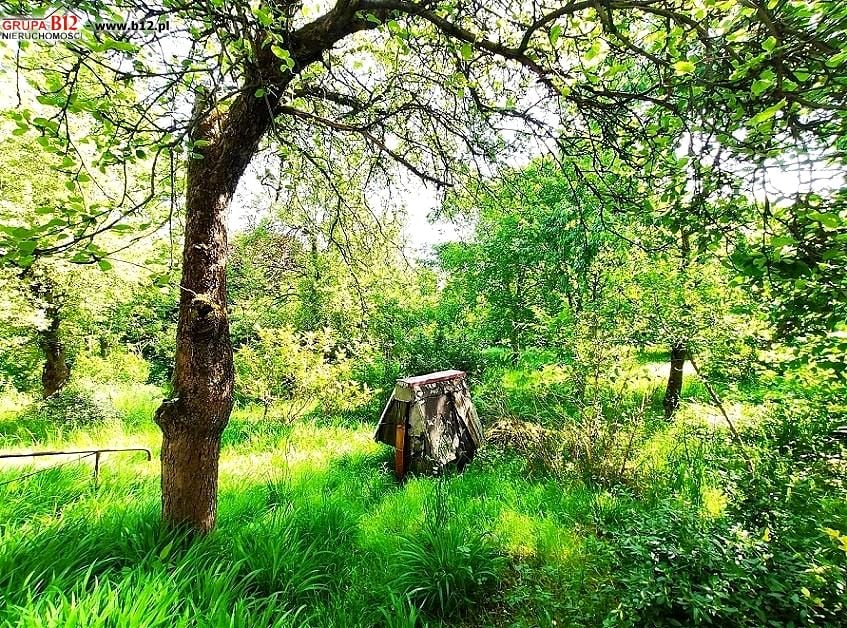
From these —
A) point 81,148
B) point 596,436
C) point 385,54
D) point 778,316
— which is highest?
point 81,148

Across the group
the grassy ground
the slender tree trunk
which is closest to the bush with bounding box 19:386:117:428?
the slender tree trunk

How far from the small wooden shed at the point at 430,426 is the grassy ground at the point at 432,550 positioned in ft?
1.63

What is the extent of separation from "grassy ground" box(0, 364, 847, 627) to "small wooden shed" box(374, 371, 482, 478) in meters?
0.50

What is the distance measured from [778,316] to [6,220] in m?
8.19

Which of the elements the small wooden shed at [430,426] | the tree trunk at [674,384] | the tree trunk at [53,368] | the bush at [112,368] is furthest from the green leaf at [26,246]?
the tree trunk at [53,368]

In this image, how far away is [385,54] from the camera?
2.98m

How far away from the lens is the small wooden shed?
204 inches

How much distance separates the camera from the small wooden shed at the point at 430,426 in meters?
5.18

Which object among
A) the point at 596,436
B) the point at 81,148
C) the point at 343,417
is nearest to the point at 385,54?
the point at 596,436

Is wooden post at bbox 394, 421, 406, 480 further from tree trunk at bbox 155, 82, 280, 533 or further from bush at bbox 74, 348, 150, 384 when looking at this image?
bush at bbox 74, 348, 150, 384

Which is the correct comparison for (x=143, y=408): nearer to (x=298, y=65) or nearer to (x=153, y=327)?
(x=153, y=327)

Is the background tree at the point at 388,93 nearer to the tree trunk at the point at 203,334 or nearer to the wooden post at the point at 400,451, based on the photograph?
the tree trunk at the point at 203,334

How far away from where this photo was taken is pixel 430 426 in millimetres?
5309

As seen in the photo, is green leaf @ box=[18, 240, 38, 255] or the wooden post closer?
green leaf @ box=[18, 240, 38, 255]
